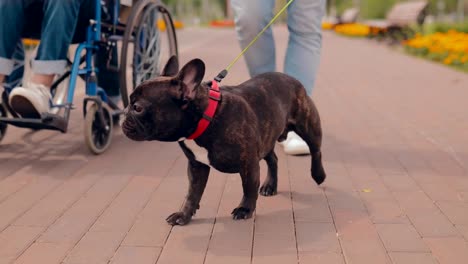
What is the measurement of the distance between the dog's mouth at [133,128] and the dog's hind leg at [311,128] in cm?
98

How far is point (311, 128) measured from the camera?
339 centimetres

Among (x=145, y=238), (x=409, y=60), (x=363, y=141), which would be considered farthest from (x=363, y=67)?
(x=145, y=238)

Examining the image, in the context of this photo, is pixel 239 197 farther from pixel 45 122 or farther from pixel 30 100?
pixel 30 100

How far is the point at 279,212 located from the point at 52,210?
1.15 metres

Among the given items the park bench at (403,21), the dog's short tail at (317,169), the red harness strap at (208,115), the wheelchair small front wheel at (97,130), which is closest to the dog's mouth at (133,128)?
the red harness strap at (208,115)

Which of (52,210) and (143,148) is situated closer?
(52,210)

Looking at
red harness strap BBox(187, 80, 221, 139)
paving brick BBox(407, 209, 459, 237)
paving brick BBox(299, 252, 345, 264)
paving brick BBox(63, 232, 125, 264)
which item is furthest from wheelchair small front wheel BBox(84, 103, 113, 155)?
paving brick BBox(407, 209, 459, 237)

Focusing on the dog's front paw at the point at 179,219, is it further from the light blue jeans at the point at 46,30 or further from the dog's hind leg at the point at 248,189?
the light blue jeans at the point at 46,30

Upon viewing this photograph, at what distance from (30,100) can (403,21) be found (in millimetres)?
13515

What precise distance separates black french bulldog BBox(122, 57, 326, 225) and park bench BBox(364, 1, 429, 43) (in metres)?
12.8

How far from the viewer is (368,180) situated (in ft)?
12.2

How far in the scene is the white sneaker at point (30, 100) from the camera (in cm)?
376

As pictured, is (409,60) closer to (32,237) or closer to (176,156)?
(176,156)

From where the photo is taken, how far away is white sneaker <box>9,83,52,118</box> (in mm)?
3764
